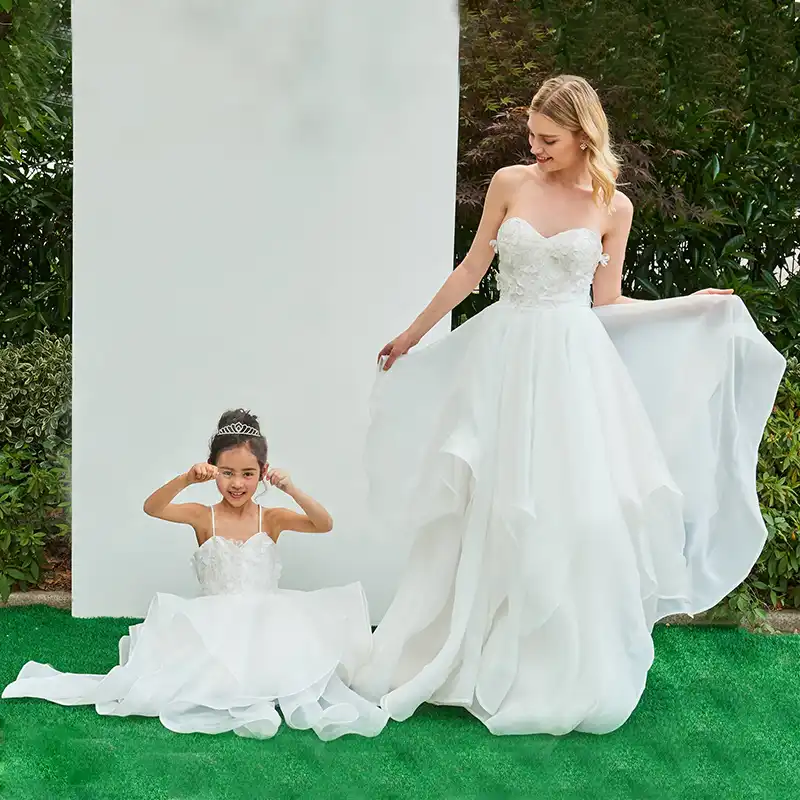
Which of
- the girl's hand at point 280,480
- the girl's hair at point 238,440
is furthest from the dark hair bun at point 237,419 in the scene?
the girl's hand at point 280,480

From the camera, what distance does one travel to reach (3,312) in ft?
18.4

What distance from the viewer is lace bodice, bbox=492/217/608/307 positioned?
10.6ft

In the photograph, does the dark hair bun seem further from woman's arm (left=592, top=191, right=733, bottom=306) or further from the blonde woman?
woman's arm (left=592, top=191, right=733, bottom=306)

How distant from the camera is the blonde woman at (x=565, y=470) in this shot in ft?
10.4

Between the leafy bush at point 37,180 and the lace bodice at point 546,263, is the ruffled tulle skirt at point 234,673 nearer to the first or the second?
the lace bodice at point 546,263

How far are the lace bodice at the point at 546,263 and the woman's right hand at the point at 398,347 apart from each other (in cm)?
39

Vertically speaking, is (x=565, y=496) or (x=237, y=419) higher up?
(x=237, y=419)

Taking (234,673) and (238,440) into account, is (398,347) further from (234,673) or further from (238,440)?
(234,673)

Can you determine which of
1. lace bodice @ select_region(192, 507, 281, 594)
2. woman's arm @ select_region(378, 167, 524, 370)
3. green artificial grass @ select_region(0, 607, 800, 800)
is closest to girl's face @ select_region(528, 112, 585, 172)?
woman's arm @ select_region(378, 167, 524, 370)

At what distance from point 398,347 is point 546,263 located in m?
0.60

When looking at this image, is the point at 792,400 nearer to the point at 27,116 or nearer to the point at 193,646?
the point at 193,646

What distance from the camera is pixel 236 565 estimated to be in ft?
11.6

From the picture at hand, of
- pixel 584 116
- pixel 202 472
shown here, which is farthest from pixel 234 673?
pixel 584 116

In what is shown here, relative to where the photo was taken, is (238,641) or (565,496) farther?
(238,641)
